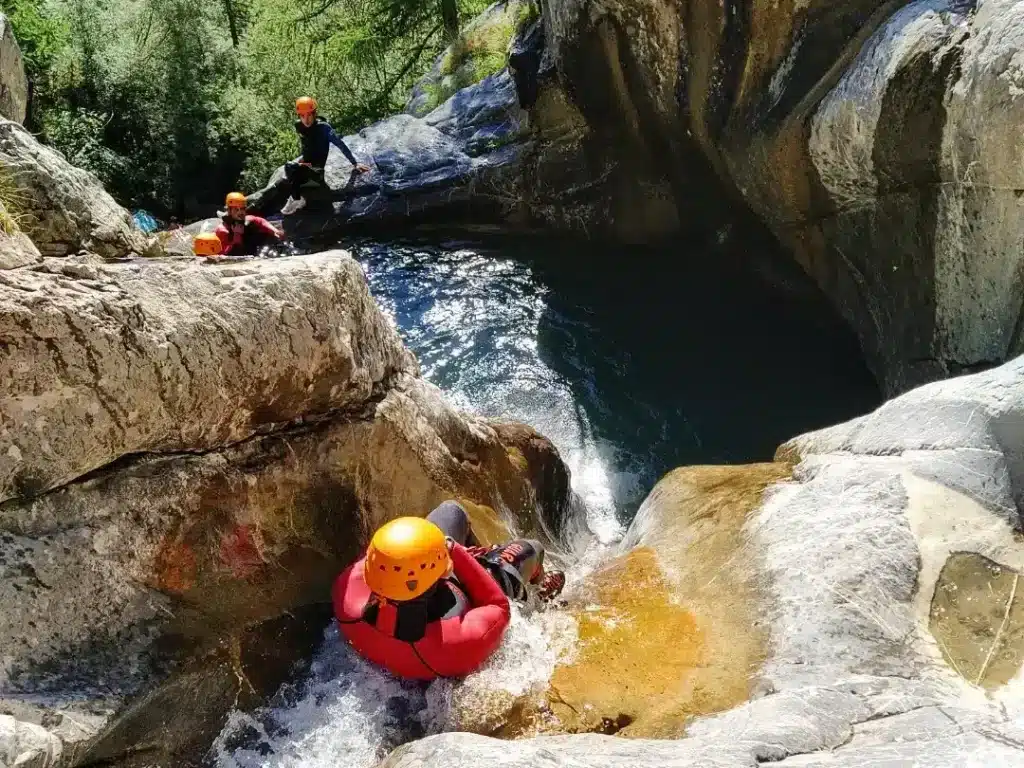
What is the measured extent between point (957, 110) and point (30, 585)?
21.6ft

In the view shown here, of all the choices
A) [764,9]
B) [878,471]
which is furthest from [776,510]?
[764,9]

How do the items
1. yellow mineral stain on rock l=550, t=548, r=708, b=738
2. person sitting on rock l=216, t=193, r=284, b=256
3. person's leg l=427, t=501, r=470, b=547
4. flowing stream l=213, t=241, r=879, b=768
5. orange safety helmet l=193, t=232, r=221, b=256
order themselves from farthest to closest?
1. person sitting on rock l=216, t=193, r=284, b=256
2. orange safety helmet l=193, t=232, r=221, b=256
3. flowing stream l=213, t=241, r=879, b=768
4. person's leg l=427, t=501, r=470, b=547
5. yellow mineral stain on rock l=550, t=548, r=708, b=738

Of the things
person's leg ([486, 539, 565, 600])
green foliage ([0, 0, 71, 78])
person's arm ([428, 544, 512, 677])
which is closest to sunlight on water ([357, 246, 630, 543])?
person's leg ([486, 539, 565, 600])

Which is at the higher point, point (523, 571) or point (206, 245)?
point (206, 245)

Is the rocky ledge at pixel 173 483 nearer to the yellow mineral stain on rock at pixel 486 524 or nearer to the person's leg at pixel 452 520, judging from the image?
the person's leg at pixel 452 520

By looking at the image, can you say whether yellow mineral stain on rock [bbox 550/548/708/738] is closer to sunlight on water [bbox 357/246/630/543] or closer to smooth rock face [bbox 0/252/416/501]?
smooth rock face [bbox 0/252/416/501]

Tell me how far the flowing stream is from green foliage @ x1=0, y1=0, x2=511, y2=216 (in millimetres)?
6195

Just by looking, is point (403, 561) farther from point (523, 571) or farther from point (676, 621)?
point (676, 621)

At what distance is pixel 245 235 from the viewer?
35.9 feet

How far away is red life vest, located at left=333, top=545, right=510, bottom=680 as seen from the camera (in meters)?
4.26

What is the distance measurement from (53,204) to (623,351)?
6.66 m

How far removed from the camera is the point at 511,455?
6660 mm

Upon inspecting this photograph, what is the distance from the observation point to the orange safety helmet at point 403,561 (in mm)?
4035

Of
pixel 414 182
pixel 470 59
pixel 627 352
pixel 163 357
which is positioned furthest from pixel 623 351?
pixel 470 59
